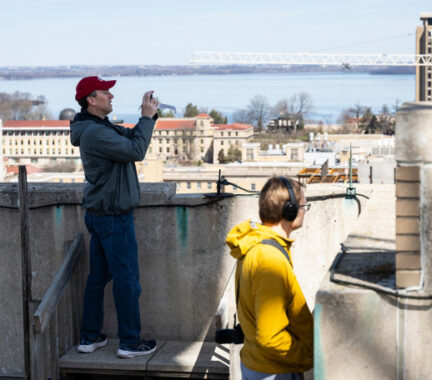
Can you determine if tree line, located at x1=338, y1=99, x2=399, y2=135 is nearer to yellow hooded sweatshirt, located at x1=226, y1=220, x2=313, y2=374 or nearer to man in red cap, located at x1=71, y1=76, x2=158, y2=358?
man in red cap, located at x1=71, y1=76, x2=158, y2=358

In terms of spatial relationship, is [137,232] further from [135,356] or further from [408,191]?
[408,191]

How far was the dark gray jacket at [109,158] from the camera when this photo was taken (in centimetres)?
425

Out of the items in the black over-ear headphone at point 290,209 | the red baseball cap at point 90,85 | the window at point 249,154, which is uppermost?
the red baseball cap at point 90,85

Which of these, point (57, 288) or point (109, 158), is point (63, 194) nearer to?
point (57, 288)

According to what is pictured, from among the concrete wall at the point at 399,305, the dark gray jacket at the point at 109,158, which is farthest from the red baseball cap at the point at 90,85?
the concrete wall at the point at 399,305

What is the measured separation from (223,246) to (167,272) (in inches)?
16.1

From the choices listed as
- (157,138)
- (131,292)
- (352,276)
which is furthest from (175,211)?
(157,138)

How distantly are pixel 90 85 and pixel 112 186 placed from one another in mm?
562

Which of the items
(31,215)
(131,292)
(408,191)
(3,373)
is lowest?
(3,373)

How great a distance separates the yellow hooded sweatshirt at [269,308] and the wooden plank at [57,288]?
192 cm

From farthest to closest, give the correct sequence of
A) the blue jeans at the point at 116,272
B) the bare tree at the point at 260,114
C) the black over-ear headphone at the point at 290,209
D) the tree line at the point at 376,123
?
the bare tree at the point at 260,114, the tree line at the point at 376,123, the blue jeans at the point at 116,272, the black over-ear headphone at the point at 290,209

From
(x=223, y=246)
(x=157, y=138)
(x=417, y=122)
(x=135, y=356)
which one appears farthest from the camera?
(x=157, y=138)

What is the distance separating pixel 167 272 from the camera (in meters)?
5.20

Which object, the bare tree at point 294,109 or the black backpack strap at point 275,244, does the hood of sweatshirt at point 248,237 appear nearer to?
the black backpack strap at point 275,244
